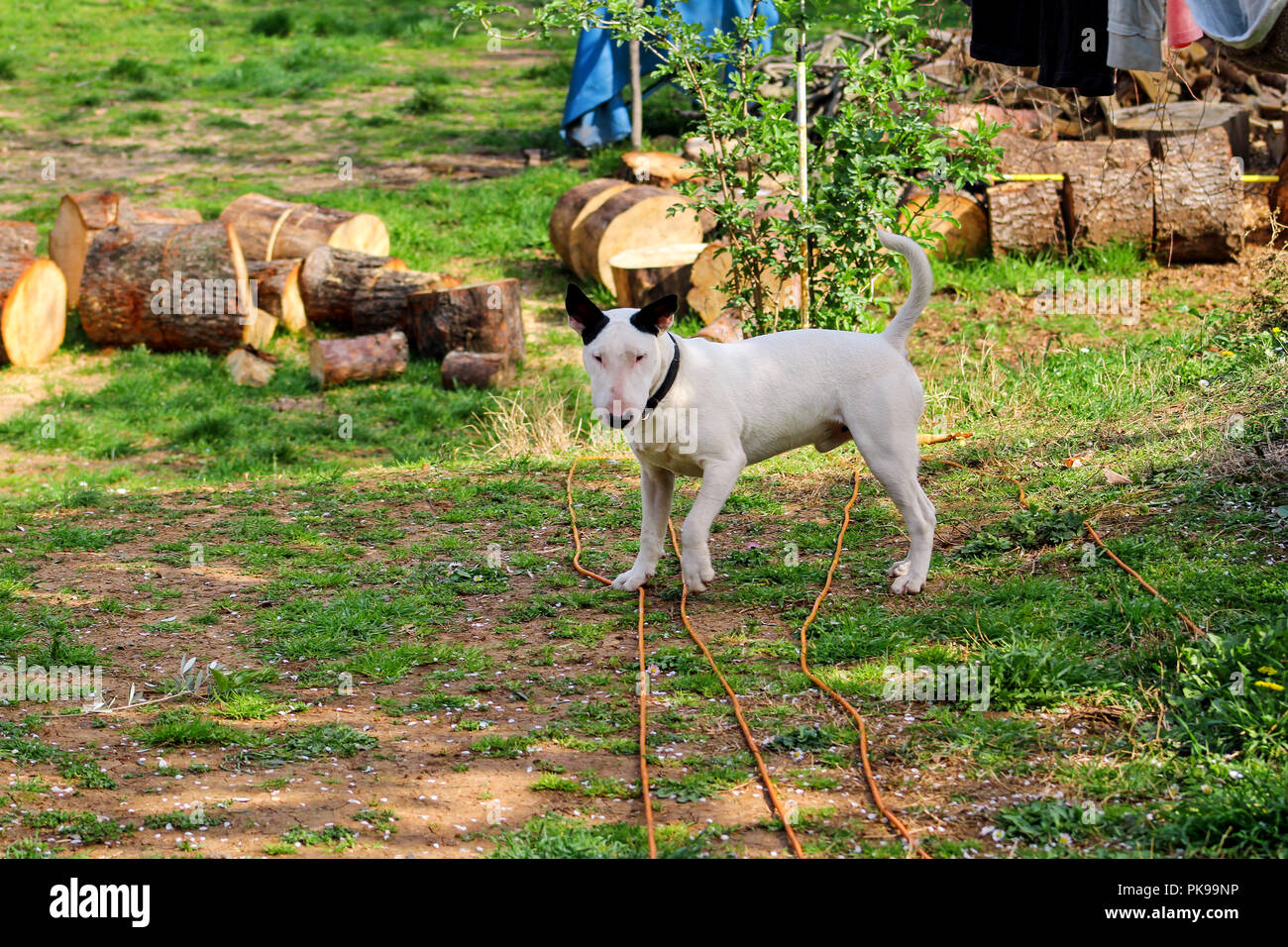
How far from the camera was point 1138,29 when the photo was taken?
602cm

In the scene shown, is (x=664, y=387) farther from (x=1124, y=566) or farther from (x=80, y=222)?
(x=80, y=222)

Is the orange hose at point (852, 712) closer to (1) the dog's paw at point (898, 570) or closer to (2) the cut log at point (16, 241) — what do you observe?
(1) the dog's paw at point (898, 570)

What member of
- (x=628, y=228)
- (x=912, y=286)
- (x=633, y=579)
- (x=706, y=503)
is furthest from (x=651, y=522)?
(x=628, y=228)

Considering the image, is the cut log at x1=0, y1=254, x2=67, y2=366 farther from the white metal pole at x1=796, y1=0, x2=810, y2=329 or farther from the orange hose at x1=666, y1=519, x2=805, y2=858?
the orange hose at x1=666, y1=519, x2=805, y2=858

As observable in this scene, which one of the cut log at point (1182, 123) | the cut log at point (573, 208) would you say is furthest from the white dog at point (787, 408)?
the cut log at point (1182, 123)

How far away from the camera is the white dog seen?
16.7 feet

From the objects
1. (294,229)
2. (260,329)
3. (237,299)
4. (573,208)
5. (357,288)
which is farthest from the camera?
(573,208)

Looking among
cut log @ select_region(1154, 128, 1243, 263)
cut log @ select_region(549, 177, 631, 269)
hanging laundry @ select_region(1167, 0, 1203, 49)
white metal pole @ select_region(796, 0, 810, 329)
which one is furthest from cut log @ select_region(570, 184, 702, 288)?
hanging laundry @ select_region(1167, 0, 1203, 49)

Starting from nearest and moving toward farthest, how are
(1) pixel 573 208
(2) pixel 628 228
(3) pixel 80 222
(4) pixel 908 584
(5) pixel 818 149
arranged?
1. (4) pixel 908 584
2. (5) pixel 818 149
3. (2) pixel 628 228
4. (3) pixel 80 222
5. (1) pixel 573 208

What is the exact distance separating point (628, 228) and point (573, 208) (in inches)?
39.5

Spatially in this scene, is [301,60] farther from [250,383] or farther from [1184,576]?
[1184,576]

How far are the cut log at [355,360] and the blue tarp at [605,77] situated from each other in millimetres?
5556

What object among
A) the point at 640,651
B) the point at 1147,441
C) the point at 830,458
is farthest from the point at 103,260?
the point at 1147,441

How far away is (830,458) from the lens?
25.8ft
